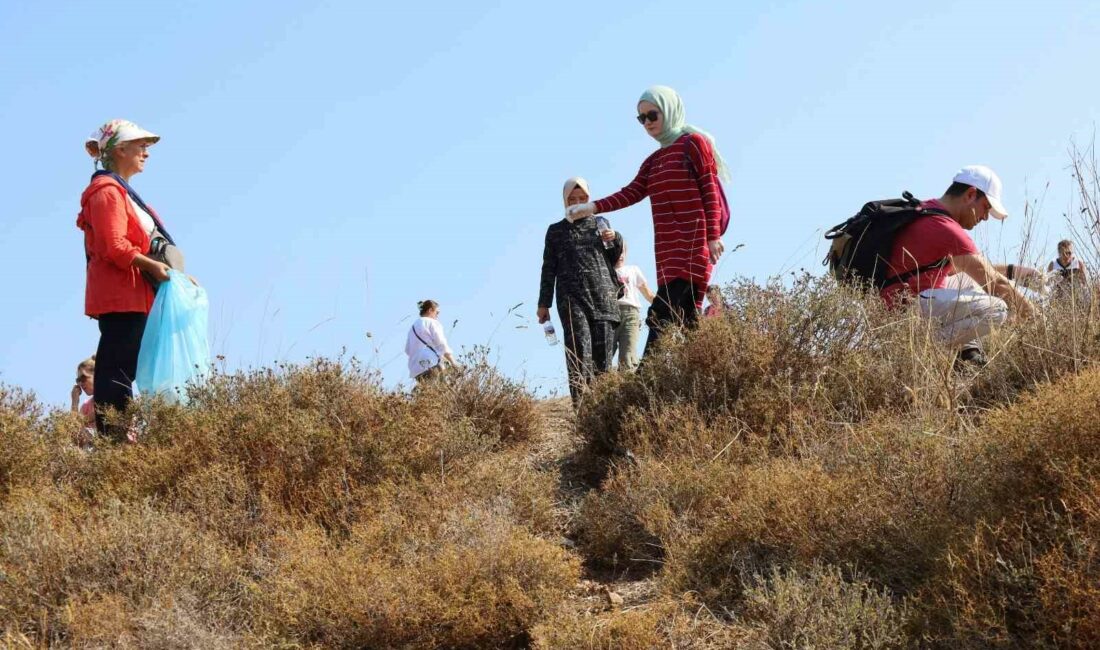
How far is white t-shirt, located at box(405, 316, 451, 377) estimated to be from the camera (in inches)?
389

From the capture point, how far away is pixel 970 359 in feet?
19.2

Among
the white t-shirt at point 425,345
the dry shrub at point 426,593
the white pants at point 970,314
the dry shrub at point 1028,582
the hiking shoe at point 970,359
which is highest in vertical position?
the white t-shirt at point 425,345

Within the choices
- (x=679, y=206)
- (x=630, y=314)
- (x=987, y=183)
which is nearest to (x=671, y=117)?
(x=679, y=206)

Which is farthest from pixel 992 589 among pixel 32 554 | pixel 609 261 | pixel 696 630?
pixel 609 261

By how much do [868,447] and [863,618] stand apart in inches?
42.6

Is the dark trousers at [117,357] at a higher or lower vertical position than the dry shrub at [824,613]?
higher

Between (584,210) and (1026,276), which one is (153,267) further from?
(1026,276)

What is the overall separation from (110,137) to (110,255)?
2.25 feet

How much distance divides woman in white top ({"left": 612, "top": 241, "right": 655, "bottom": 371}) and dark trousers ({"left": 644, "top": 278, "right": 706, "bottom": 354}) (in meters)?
2.48

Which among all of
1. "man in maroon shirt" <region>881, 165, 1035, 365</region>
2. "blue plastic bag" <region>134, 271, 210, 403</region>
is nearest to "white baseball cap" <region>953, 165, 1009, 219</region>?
"man in maroon shirt" <region>881, 165, 1035, 365</region>

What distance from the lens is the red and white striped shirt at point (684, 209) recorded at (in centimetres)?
654

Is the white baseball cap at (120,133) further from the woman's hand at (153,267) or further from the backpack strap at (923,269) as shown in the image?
the backpack strap at (923,269)

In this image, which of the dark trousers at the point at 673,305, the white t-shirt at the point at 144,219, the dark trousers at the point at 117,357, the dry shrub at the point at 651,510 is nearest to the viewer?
the dry shrub at the point at 651,510

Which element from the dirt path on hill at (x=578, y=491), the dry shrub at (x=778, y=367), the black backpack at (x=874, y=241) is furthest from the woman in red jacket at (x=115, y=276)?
the black backpack at (x=874, y=241)
